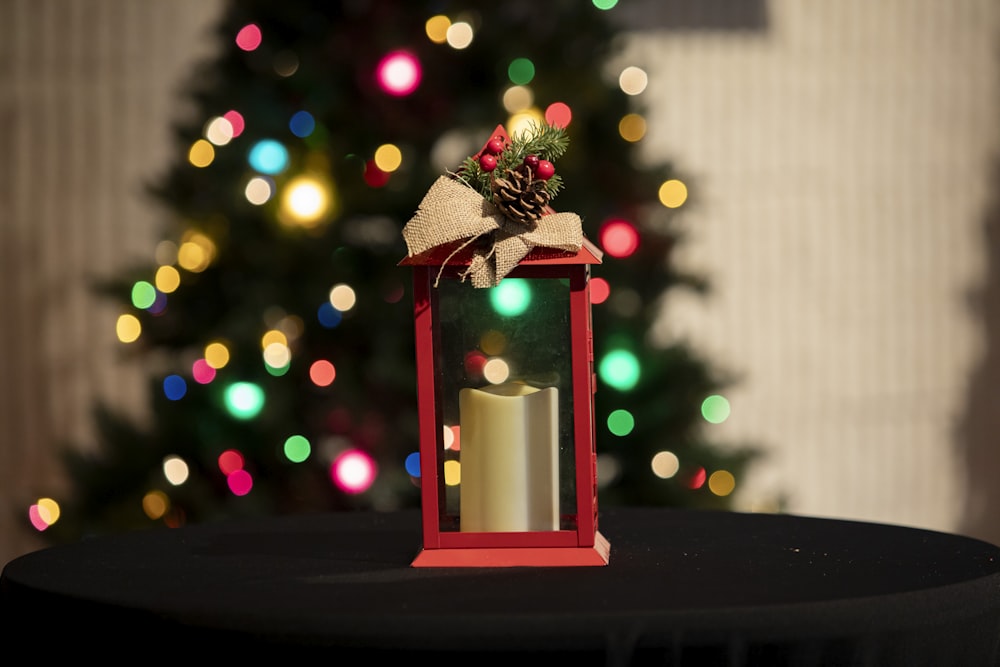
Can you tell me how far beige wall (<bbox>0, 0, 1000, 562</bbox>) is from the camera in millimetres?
3109

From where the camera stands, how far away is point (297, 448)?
2.39m

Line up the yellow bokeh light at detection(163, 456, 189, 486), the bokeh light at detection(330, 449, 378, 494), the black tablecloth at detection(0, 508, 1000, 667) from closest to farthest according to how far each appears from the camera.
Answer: the black tablecloth at detection(0, 508, 1000, 667) < the bokeh light at detection(330, 449, 378, 494) < the yellow bokeh light at detection(163, 456, 189, 486)

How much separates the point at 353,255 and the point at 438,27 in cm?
48

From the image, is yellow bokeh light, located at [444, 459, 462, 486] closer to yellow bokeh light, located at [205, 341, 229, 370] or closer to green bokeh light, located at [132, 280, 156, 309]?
yellow bokeh light, located at [205, 341, 229, 370]

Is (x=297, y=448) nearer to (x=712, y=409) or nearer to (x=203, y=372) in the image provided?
(x=203, y=372)

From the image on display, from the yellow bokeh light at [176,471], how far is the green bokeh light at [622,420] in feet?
2.81

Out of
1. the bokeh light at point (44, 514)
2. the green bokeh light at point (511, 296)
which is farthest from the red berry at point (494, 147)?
the bokeh light at point (44, 514)

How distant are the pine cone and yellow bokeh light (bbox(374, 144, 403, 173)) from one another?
1315mm

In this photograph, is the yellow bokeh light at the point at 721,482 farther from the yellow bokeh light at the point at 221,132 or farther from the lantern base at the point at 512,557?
the lantern base at the point at 512,557

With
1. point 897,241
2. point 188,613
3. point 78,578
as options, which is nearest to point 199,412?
point 78,578

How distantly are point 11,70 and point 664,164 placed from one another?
1.73m

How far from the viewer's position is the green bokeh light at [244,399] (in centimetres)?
238

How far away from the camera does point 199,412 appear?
8.08ft

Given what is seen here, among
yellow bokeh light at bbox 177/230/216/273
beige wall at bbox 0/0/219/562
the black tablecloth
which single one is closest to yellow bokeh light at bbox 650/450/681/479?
yellow bokeh light at bbox 177/230/216/273
